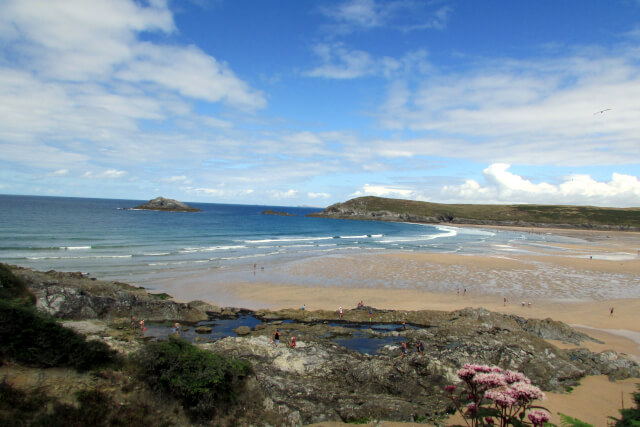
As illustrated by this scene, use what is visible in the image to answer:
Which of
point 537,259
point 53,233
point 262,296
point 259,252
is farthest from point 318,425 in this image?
point 53,233

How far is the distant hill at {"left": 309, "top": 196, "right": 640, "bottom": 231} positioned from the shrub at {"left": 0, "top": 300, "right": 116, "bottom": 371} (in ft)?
504

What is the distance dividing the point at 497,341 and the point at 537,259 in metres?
42.1

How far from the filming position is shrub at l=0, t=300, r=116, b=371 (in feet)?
24.0

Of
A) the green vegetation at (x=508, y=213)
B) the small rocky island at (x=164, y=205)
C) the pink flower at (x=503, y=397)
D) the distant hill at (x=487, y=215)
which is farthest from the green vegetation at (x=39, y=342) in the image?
the small rocky island at (x=164, y=205)

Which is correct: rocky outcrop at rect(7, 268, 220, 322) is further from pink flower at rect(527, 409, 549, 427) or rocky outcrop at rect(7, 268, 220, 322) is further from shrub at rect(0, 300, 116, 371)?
pink flower at rect(527, 409, 549, 427)

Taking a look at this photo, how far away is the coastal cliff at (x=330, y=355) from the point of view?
931 cm

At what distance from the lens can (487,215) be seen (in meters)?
160

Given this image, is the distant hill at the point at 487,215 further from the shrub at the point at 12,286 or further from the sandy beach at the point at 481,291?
the shrub at the point at 12,286

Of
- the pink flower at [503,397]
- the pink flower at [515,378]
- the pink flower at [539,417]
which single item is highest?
the pink flower at [515,378]

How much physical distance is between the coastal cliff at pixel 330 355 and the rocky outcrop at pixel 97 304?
0.20ft

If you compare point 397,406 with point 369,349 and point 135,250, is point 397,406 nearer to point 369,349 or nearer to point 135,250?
point 369,349

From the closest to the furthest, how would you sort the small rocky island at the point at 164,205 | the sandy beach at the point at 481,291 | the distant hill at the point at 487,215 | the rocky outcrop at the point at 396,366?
the rocky outcrop at the point at 396,366, the sandy beach at the point at 481,291, the distant hill at the point at 487,215, the small rocky island at the point at 164,205

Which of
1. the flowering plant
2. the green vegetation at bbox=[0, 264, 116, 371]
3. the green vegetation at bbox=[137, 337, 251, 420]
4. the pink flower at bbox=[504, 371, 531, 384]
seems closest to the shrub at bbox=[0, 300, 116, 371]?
the green vegetation at bbox=[0, 264, 116, 371]

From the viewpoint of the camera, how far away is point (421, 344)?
15859 mm
